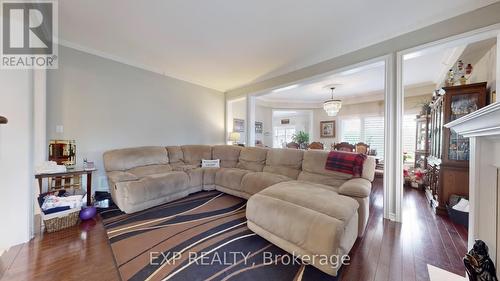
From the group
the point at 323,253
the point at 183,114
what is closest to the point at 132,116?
the point at 183,114

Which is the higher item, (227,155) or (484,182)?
(484,182)

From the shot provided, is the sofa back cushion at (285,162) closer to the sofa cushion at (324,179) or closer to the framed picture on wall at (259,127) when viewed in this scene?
the sofa cushion at (324,179)

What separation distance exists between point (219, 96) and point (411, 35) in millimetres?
4175

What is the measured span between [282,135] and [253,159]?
5347mm

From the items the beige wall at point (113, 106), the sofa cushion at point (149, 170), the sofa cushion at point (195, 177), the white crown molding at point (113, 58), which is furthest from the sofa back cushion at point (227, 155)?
the white crown molding at point (113, 58)

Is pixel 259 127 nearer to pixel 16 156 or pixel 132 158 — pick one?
pixel 132 158

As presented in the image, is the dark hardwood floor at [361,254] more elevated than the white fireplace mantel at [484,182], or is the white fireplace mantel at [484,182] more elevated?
the white fireplace mantel at [484,182]

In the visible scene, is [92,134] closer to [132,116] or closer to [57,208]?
[132,116]

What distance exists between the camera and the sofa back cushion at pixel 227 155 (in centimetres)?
400

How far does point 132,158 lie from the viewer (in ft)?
10.4

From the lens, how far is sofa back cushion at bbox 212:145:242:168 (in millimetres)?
4004

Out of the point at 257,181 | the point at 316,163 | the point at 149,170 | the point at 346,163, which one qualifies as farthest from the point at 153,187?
the point at 346,163

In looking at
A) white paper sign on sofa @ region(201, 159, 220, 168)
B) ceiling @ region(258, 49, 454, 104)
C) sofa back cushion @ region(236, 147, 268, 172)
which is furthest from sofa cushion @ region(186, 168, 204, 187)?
ceiling @ region(258, 49, 454, 104)

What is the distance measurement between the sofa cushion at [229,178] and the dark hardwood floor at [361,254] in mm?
1779
